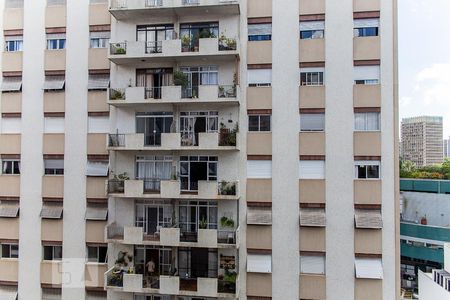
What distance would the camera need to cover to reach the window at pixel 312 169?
40.7ft

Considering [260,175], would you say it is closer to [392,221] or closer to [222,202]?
[222,202]

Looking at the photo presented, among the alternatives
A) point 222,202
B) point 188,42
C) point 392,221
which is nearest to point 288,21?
point 188,42

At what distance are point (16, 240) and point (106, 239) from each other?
4.68 metres

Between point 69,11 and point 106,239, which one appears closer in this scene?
point 106,239

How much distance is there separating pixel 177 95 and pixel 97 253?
24.6 feet

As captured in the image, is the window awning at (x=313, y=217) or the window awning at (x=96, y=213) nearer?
the window awning at (x=313, y=217)

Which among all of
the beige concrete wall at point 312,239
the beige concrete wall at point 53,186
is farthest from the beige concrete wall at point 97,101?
the beige concrete wall at point 312,239

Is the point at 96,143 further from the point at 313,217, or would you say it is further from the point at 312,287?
the point at 312,287

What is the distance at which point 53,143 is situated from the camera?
13898 mm

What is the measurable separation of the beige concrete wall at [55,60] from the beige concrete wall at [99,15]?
187cm

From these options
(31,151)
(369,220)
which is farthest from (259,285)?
(31,151)

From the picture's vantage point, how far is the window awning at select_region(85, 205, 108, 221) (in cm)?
1335

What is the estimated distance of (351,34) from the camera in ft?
A: 40.5

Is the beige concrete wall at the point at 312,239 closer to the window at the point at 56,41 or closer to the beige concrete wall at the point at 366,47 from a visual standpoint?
the beige concrete wall at the point at 366,47
